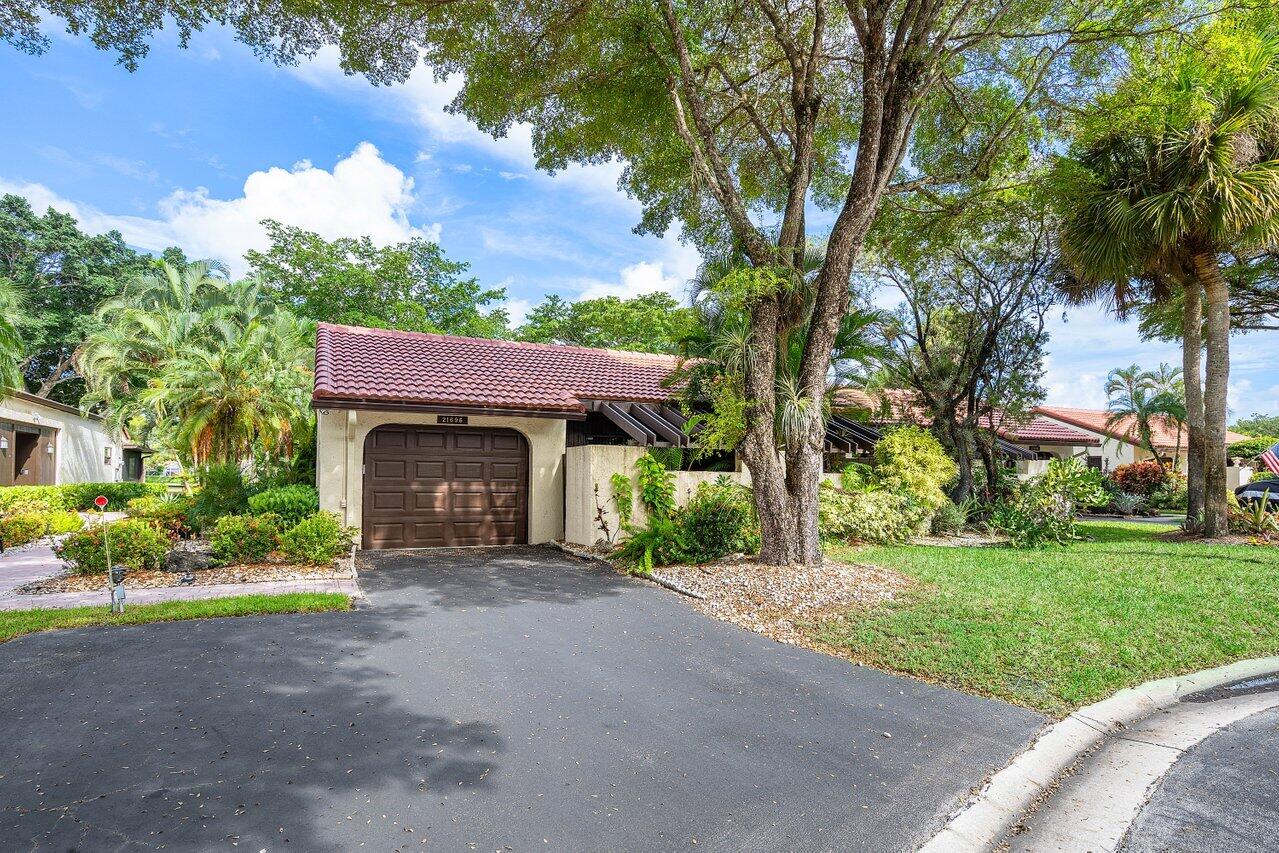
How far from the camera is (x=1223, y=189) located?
35.7 feet

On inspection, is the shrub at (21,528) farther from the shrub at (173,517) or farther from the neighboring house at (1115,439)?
the neighboring house at (1115,439)

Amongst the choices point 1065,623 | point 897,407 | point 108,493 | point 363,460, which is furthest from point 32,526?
point 897,407

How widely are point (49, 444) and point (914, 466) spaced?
29611 millimetres

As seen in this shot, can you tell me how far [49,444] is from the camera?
23547 mm

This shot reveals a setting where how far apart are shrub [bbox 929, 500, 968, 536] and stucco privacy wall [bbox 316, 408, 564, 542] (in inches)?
339

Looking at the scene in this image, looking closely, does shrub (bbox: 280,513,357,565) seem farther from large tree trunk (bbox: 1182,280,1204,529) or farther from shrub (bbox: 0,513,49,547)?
large tree trunk (bbox: 1182,280,1204,529)

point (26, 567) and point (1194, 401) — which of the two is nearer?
point (26, 567)

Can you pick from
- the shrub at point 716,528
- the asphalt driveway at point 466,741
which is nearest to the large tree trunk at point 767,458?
the shrub at point 716,528

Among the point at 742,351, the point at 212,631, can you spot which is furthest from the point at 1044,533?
the point at 212,631

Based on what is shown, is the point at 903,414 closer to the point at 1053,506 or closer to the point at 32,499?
the point at 1053,506

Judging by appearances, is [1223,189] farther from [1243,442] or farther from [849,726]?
[1243,442]

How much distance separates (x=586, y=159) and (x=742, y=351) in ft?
17.5

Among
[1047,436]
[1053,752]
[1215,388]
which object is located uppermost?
[1215,388]

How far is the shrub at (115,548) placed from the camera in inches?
356
